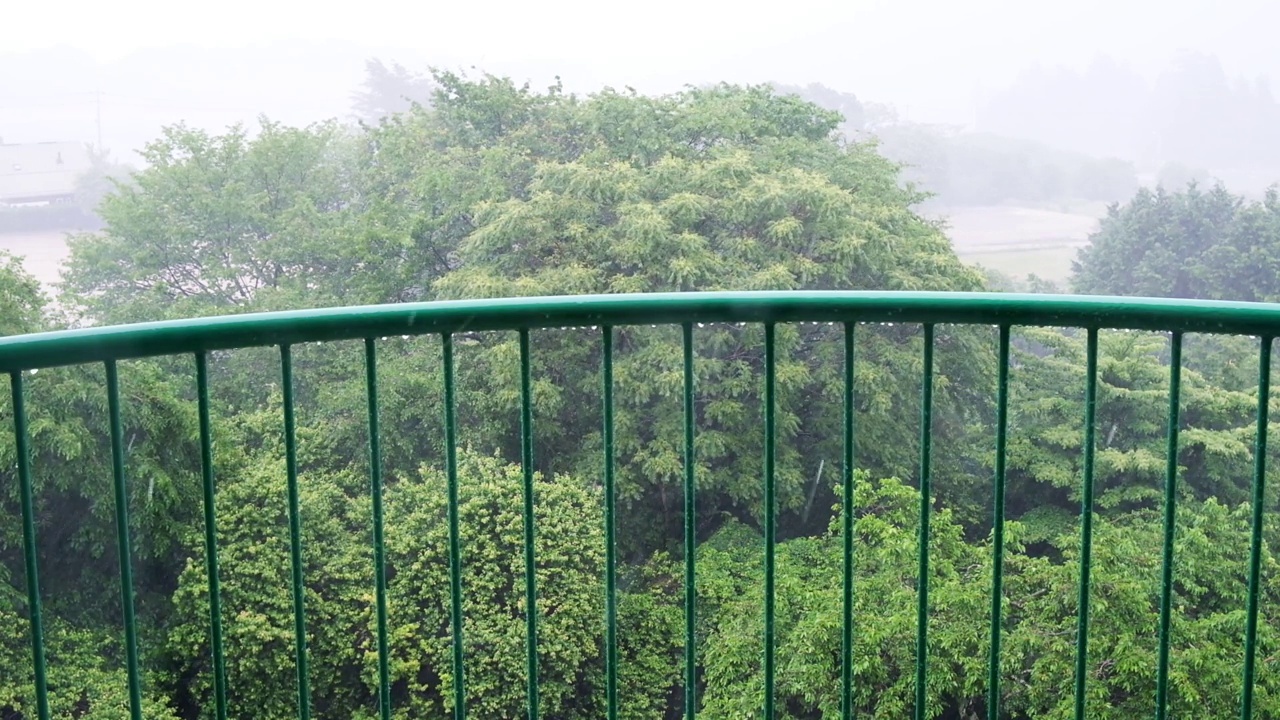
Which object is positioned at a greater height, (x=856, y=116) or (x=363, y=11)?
(x=363, y=11)

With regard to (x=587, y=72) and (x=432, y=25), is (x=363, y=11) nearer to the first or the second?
(x=432, y=25)

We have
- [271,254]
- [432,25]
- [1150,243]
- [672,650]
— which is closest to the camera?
[672,650]

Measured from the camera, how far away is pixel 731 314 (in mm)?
1427

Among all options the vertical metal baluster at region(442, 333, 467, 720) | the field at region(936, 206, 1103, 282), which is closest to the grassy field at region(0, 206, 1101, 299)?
the field at region(936, 206, 1103, 282)

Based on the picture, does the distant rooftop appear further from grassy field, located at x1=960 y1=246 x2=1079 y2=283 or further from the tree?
grassy field, located at x1=960 y1=246 x2=1079 y2=283

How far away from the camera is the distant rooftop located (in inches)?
1005

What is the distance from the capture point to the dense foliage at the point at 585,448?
9.06m

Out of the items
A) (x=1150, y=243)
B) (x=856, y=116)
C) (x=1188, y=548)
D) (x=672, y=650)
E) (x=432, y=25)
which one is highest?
Result: (x=432, y=25)

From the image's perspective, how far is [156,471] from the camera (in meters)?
9.95

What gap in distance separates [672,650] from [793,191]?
5.65m

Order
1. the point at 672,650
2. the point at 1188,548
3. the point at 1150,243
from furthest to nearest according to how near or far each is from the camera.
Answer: the point at 1150,243 → the point at 672,650 → the point at 1188,548

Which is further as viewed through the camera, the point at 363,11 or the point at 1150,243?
the point at 363,11

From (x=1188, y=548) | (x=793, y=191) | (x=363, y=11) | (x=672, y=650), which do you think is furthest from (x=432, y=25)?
(x=1188, y=548)

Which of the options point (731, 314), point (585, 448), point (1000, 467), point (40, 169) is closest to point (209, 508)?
point (731, 314)
